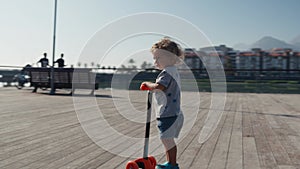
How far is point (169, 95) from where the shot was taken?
2.50 meters

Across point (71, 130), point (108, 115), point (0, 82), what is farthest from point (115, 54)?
point (0, 82)

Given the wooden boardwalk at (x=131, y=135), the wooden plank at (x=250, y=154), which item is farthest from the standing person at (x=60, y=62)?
the wooden plank at (x=250, y=154)

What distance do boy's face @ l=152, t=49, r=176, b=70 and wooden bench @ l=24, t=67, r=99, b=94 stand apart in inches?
317

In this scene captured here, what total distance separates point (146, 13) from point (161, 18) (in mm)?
167

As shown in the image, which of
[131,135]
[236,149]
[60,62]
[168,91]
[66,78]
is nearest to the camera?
[168,91]

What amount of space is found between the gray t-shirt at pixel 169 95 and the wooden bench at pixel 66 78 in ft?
26.6

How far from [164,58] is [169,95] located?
31cm

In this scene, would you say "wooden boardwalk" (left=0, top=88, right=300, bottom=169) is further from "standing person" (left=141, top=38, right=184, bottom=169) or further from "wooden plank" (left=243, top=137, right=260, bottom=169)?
"standing person" (left=141, top=38, right=184, bottom=169)

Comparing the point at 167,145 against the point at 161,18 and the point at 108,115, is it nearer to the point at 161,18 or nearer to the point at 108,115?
the point at 161,18

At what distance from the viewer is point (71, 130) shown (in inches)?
171

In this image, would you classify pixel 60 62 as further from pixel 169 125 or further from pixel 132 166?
pixel 169 125

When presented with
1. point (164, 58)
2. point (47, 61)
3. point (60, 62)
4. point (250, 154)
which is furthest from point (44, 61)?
point (164, 58)

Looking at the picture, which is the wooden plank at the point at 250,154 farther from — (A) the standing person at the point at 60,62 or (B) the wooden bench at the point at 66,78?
(A) the standing person at the point at 60,62

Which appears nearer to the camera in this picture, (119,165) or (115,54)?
(119,165)
